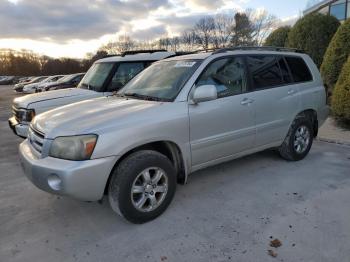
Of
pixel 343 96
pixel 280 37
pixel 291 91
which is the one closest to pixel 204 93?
pixel 291 91

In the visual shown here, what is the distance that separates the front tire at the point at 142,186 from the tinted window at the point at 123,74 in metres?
3.73

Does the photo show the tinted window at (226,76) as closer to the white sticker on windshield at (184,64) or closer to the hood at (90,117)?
the white sticker on windshield at (184,64)

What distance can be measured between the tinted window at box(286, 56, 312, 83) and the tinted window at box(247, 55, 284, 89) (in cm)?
32

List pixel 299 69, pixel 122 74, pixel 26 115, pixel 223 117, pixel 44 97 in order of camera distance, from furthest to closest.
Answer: pixel 122 74 < pixel 44 97 < pixel 26 115 < pixel 299 69 < pixel 223 117

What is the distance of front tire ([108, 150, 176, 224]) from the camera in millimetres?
3059

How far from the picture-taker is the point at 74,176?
2.83 meters

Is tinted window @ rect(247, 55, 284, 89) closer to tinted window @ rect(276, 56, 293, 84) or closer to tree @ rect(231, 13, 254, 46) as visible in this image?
tinted window @ rect(276, 56, 293, 84)

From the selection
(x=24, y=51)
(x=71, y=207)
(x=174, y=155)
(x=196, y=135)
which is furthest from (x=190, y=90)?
(x=24, y=51)

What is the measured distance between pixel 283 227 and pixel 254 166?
180cm

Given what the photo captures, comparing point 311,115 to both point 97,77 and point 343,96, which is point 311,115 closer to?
point 343,96

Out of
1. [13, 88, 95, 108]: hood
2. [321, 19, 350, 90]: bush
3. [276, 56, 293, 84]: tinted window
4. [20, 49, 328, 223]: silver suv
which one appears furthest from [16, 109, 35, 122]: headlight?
[321, 19, 350, 90]: bush

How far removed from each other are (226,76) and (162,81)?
833 mm

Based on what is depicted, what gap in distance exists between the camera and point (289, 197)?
3.79 meters

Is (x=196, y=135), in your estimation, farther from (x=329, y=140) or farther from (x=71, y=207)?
(x=329, y=140)
